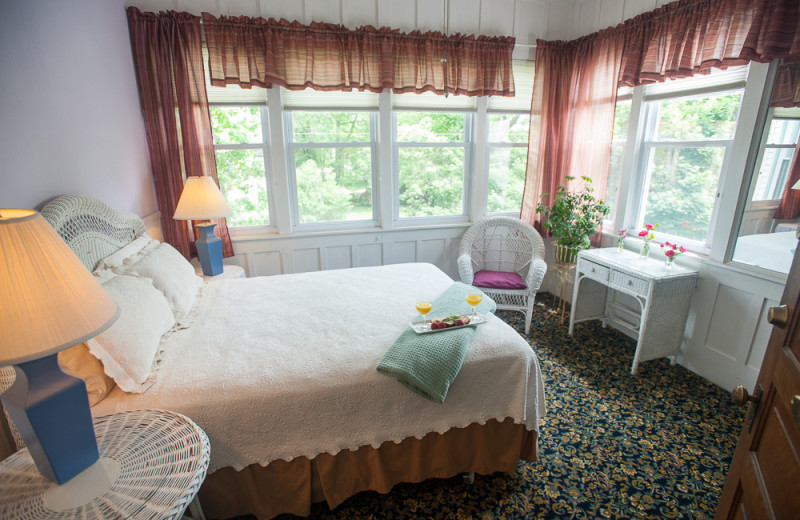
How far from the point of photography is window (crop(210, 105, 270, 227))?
3297 millimetres

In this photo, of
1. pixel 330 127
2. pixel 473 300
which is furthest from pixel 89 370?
pixel 330 127

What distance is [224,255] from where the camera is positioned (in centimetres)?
336

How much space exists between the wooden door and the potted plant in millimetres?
2463

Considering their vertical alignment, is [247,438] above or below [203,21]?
below

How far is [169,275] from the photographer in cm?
209

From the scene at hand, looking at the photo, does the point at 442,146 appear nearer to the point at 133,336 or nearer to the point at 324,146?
the point at 324,146

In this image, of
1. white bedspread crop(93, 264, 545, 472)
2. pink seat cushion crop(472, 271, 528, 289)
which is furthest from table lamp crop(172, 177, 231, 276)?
pink seat cushion crop(472, 271, 528, 289)

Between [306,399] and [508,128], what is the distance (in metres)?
3.44

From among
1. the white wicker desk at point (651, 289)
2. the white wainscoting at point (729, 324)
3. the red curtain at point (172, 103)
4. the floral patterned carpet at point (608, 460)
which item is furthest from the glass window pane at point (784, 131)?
the red curtain at point (172, 103)

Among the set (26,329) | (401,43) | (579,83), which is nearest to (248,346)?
(26,329)

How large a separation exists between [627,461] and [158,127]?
12.6 ft

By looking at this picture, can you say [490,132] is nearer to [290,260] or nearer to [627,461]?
[290,260]

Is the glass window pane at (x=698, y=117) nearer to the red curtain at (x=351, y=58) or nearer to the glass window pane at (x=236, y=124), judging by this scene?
the red curtain at (x=351, y=58)

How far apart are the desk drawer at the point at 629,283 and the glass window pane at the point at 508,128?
1.82m
